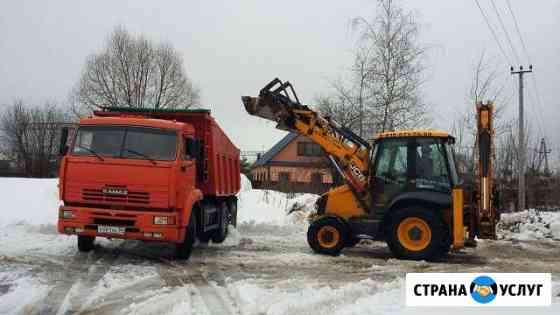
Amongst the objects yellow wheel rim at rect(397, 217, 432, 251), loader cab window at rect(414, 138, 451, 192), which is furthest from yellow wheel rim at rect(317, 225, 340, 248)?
loader cab window at rect(414, 138, 451, 192)

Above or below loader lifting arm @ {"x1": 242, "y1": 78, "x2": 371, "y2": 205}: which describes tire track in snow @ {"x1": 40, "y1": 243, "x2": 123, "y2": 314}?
below

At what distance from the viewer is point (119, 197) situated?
9.70m

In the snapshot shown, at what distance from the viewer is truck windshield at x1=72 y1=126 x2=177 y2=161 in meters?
9.95

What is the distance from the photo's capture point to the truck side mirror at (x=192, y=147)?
34.7ft

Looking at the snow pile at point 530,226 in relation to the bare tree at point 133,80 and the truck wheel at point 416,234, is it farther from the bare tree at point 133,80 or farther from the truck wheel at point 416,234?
the bare tree at point 133,80

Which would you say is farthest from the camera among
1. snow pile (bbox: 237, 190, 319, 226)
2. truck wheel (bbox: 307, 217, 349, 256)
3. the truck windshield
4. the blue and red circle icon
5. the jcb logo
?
snow pile (bbox: 237, 190, 319, 226)

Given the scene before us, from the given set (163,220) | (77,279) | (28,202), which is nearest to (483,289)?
(163,220)

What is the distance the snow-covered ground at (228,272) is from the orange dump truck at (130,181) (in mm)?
697

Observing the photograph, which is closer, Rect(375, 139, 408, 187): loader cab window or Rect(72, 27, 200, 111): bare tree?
Rect(375, 139, 408, 187): loader cab window

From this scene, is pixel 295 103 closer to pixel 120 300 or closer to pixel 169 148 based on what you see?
pixel 169 148

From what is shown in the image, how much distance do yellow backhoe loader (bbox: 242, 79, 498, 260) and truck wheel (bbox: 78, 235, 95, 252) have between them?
4.44m

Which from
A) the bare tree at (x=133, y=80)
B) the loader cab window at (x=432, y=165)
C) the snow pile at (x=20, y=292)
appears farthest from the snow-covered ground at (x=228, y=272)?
the bare tree at (x=133, y=80)

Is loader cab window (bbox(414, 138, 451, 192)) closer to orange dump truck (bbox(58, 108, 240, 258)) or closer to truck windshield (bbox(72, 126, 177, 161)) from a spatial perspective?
orange dump truck (bbox(58, 108, 240, 258))

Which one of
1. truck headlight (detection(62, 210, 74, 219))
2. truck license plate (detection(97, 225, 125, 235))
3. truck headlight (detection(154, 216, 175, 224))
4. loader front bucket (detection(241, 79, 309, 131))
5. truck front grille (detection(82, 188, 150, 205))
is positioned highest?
loader front bucket (detection(241, 79, 309, 131))
